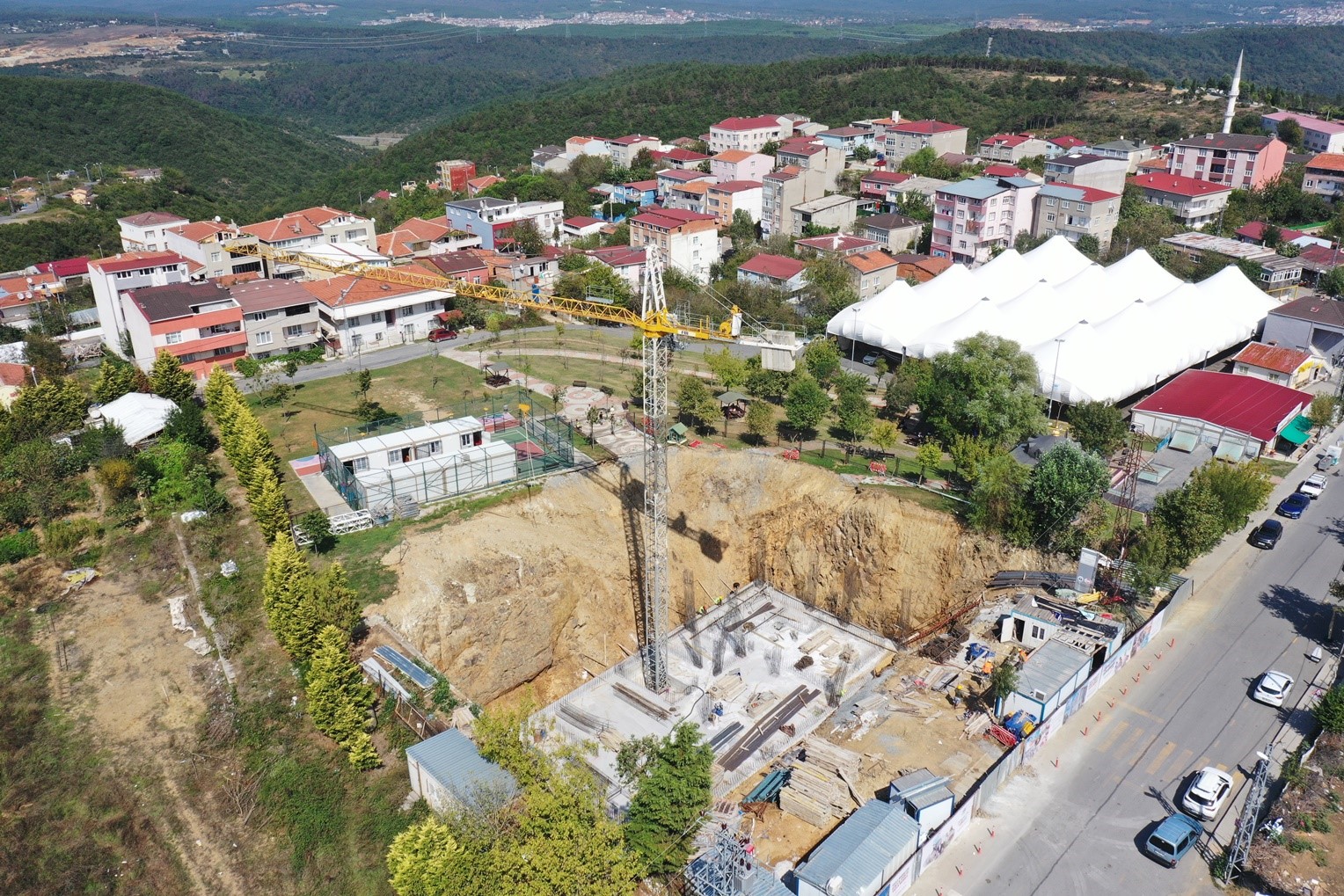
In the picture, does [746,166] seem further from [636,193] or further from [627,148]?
[627,148]

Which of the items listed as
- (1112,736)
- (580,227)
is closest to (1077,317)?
(1112,736)

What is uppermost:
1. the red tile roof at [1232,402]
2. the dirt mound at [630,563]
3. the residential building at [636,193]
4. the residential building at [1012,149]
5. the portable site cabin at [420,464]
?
the residential building at [1012,149]

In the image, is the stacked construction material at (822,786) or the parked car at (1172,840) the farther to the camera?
the stacked construction material at (822,786)

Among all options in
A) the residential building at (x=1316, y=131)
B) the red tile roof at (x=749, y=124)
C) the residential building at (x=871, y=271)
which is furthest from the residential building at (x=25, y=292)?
the residential building at (x=1316, y=131)

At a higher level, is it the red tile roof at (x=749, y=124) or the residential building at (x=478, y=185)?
the red tile roof at (x=749, y=124)

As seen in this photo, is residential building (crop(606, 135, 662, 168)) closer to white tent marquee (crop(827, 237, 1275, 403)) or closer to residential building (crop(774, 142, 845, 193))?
residential building (crop(774, 142, 845, 193))

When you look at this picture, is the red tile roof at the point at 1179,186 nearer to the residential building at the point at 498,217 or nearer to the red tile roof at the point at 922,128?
the red tile roof at the point at 922,128

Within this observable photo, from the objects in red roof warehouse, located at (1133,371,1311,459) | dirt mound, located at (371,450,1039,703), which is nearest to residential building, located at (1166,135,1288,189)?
red roof warehouse, located at (1133,371,1311,459)
